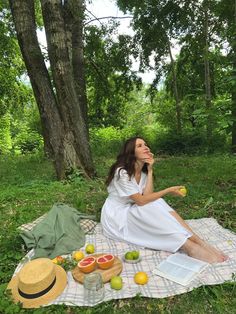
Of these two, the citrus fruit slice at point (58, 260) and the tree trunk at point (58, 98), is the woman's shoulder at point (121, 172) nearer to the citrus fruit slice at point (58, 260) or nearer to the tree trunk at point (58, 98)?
the citrus fruit slice at point (58, 260)

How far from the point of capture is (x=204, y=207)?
17.3 ft

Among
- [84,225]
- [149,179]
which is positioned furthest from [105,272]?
[149,179]

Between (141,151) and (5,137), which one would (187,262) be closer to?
(141,151)

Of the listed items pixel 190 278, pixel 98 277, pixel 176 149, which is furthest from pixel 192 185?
pixel 176 149

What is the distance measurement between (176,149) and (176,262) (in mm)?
9593

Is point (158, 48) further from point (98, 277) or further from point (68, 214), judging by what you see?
point (98, 277)

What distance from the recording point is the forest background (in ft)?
17.5

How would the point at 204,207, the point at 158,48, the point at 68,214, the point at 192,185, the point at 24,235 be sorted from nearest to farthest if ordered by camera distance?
1. the point at 24,235
2. the point at 68,214
3. the point at 204,207
4. the point at 192,185
5. the point at 158,48

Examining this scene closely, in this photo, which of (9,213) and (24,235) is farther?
(9,213)

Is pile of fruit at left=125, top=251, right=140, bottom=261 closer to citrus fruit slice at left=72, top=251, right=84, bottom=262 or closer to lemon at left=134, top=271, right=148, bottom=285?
lemon at left=134, top=271, right=148, bottom=285

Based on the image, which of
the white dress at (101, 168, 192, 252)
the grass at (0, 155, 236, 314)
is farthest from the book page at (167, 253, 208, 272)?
the grass at (0, 155, 236, 314)

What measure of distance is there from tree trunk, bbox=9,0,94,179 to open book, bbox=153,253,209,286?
420 cm

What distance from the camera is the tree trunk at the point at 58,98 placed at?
7039 mm

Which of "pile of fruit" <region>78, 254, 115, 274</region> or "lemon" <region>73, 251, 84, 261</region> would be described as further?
"lemon" <region>73, 251, 84, 261</region>
